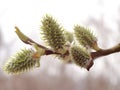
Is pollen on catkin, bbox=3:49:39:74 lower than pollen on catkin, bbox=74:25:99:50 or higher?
higher

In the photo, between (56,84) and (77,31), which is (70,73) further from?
(77,31)

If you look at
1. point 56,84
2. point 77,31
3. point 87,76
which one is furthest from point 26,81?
point 77,31

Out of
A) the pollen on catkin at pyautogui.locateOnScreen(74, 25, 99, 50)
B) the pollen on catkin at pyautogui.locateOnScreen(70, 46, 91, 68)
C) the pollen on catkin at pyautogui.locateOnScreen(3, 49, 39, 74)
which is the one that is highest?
the pollen on catkin at pyautogui.locateOnScreen(3, 49, 39, 74)

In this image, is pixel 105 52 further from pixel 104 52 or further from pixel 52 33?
pixel 52 33

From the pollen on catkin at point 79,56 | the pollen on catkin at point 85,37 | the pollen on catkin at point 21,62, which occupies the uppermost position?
the pollen on catkin at point 21,62
